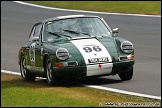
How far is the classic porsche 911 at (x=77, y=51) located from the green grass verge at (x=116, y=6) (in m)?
16.0

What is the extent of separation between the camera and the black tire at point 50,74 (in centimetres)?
1141

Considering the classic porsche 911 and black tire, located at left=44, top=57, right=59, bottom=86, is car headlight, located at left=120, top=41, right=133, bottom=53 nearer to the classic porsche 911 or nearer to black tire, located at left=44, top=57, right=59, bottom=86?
the classic porsche 911

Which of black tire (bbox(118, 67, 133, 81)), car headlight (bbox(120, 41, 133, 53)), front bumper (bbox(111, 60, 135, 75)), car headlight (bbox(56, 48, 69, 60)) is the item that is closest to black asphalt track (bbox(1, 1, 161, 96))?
black tire (bbox(118, 67, 133, 81))

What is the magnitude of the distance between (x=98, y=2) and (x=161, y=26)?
1045 centimetres

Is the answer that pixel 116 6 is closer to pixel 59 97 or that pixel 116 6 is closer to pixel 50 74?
pixel 50 74

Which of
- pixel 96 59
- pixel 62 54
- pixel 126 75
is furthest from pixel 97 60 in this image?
pixel 126 75

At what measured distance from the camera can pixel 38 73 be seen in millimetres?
12477

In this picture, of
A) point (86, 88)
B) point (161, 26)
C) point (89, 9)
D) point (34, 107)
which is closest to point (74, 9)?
point (89, 9)

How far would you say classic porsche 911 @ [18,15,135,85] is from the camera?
11211mm

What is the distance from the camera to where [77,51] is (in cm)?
1131

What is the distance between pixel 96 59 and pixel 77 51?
40 cm

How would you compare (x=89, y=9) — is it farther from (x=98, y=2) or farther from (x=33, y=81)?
(x=33, y=81)

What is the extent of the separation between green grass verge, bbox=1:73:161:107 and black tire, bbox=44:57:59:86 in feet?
0.42

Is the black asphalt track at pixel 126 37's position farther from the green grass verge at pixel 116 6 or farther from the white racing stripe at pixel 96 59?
the green grass verge at pixel 116 6
